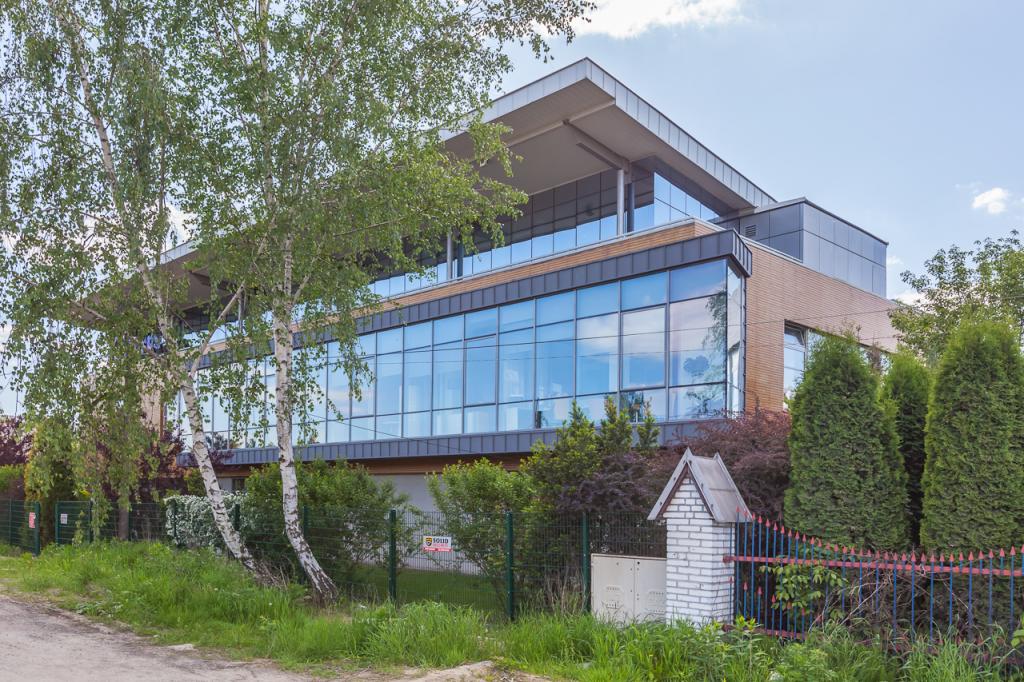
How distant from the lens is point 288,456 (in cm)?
1426

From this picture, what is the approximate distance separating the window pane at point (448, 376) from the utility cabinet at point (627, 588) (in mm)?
15999

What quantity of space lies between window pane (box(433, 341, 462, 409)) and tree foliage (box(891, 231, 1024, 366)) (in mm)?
12669

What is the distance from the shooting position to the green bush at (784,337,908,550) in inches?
385

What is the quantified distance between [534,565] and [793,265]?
1629cm

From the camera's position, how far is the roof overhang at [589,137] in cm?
2462

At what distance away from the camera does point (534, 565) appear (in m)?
12.1

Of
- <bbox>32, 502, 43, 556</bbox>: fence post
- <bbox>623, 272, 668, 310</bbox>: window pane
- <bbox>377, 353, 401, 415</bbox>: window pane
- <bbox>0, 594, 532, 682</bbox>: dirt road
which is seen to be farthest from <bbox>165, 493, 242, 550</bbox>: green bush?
<bbox>377, 353, 401, 415</bbox>: window pane

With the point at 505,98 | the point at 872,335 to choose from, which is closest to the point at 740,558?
the point at 505,98

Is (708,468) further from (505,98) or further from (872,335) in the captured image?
(872,335)

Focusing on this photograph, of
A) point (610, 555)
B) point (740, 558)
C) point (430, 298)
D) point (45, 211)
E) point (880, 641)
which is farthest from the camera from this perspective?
point (430, 298)

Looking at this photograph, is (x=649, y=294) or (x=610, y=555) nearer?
(x=610, y=555)

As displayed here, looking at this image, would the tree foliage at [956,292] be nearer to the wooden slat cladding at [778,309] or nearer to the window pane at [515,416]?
the wooden slat cladding at [778,309]

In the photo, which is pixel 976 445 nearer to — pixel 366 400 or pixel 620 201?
pixel 620 201

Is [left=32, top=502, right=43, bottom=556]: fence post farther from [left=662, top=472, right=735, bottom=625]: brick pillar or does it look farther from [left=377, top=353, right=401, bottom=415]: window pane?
[left=662, top=472, right=735, bottom=625]: brick pillar
